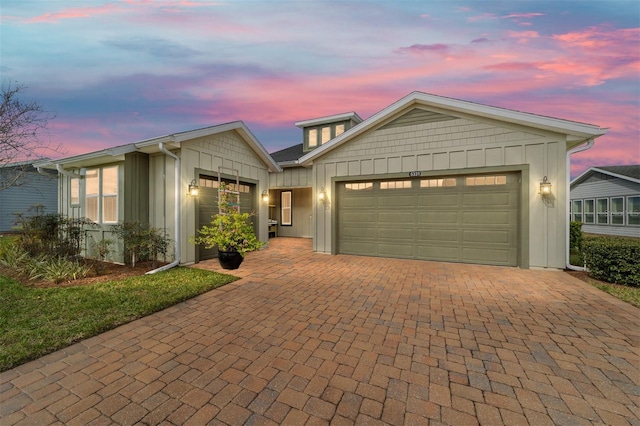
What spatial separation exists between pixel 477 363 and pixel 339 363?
1.38 meters

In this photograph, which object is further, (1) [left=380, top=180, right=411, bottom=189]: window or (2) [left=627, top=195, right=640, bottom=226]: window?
(2) [left=627, top=195, right=640, bottom=226]: window

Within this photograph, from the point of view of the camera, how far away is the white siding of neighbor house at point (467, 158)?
6.45m

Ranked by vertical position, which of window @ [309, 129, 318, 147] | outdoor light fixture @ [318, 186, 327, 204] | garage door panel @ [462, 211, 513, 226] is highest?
window @ [309, 129, 318, 147]

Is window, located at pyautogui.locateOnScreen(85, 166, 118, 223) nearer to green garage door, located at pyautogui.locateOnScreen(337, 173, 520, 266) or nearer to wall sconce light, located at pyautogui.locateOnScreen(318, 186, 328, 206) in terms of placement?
wall sconce light, located at pyautogui.locateOnScreen(318, 186, 328, 206)

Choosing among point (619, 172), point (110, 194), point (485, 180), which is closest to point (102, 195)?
point (110, 194)

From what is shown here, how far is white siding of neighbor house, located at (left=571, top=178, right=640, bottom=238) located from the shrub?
13211 mm

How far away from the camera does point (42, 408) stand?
194cm

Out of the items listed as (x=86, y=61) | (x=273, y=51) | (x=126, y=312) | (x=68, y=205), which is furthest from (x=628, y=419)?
(x=68, y=205)

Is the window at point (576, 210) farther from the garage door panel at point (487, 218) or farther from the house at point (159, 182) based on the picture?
the house at point (159, 182)

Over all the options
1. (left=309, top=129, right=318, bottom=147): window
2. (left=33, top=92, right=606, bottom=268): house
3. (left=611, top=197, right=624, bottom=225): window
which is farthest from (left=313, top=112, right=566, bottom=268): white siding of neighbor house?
(left=611, top=197, right=624, bottom=225): window

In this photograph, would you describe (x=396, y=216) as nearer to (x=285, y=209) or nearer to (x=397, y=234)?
(x=397, y=234)

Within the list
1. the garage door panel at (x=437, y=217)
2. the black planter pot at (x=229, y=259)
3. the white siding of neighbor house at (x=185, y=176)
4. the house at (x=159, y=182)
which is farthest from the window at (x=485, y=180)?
the white siding of neighbor house at (x=185, y=176)

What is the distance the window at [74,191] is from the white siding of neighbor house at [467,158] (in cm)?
790

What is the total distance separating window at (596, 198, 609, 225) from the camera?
15852mm
